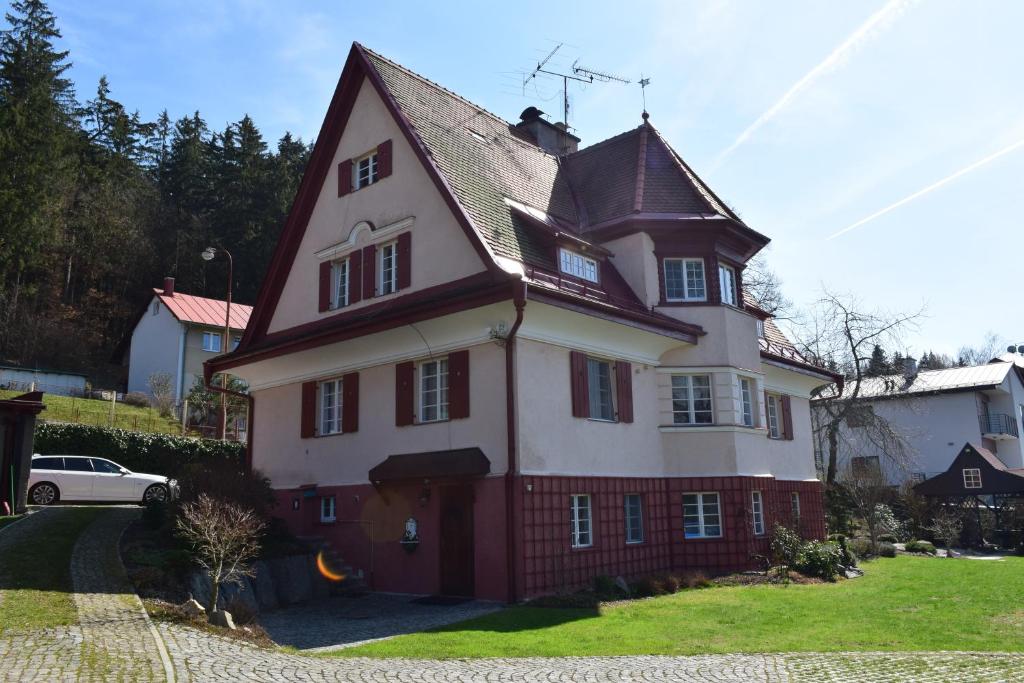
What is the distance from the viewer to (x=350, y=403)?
1842cm

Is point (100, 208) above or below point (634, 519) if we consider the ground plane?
above

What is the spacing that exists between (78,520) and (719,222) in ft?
53.1

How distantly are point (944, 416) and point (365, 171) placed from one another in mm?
40631

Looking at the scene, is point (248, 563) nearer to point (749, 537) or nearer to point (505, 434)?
point (505, 434)

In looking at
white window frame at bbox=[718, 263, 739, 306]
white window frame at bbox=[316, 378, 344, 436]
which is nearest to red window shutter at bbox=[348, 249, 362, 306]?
white window frame at bbox=[316, 378, 344, 436]

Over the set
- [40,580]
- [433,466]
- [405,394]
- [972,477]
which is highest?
[405,394]

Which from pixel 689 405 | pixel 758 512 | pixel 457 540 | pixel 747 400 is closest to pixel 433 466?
pixel 457 540

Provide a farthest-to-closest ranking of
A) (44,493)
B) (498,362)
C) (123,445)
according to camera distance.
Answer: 1. (123,445)
2. (44,493)
3. (498,362)

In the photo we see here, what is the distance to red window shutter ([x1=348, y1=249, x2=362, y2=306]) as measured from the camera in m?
18.9

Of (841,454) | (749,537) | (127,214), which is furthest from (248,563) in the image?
(127,214)

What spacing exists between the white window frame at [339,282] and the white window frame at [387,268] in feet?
4.13

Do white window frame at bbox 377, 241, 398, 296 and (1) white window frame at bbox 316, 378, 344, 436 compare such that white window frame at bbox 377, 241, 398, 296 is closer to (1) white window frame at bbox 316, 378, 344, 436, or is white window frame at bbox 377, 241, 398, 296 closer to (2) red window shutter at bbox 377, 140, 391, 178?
(2) red window shutter at bbox 377, 140, 391, 178

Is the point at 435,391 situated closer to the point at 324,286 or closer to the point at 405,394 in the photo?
the point at 405,394

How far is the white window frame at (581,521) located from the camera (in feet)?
51.8
